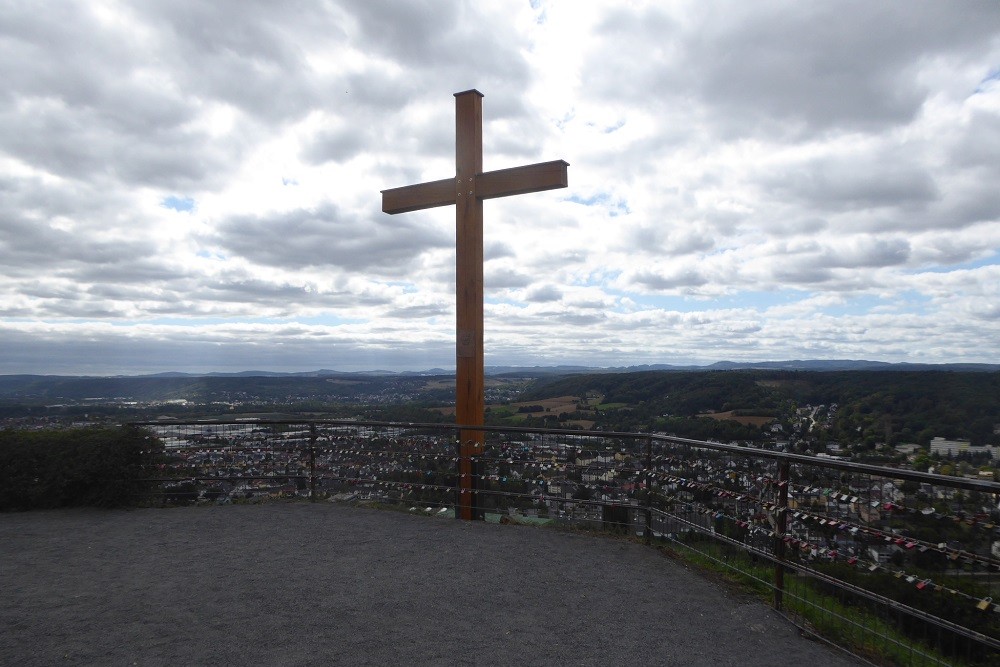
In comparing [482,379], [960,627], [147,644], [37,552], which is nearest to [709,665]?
[960,627]

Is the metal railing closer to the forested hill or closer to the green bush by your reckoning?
the green bush

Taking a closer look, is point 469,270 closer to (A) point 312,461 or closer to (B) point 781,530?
(A) point 312,461

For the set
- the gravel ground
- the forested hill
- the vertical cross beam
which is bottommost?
the gravel ground

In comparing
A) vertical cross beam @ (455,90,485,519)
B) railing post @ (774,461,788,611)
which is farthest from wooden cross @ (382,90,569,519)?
railing post @ (774,461,788,611)

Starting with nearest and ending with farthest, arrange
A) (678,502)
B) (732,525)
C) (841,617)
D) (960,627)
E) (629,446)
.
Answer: (960,627) < (841,617) < (732,525) < (678,502) < (629,446)

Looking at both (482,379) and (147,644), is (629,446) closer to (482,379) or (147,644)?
(482,379)

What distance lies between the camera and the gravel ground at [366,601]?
3.65 m

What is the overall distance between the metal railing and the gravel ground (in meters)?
0.30

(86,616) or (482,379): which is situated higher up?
(482,379)

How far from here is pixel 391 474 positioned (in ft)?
25.8

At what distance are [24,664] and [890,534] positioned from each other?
188 inches

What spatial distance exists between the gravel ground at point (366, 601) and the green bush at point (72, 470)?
1.21 meters

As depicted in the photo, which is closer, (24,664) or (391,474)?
(24,664)

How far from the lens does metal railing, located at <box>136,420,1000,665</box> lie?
335cm
